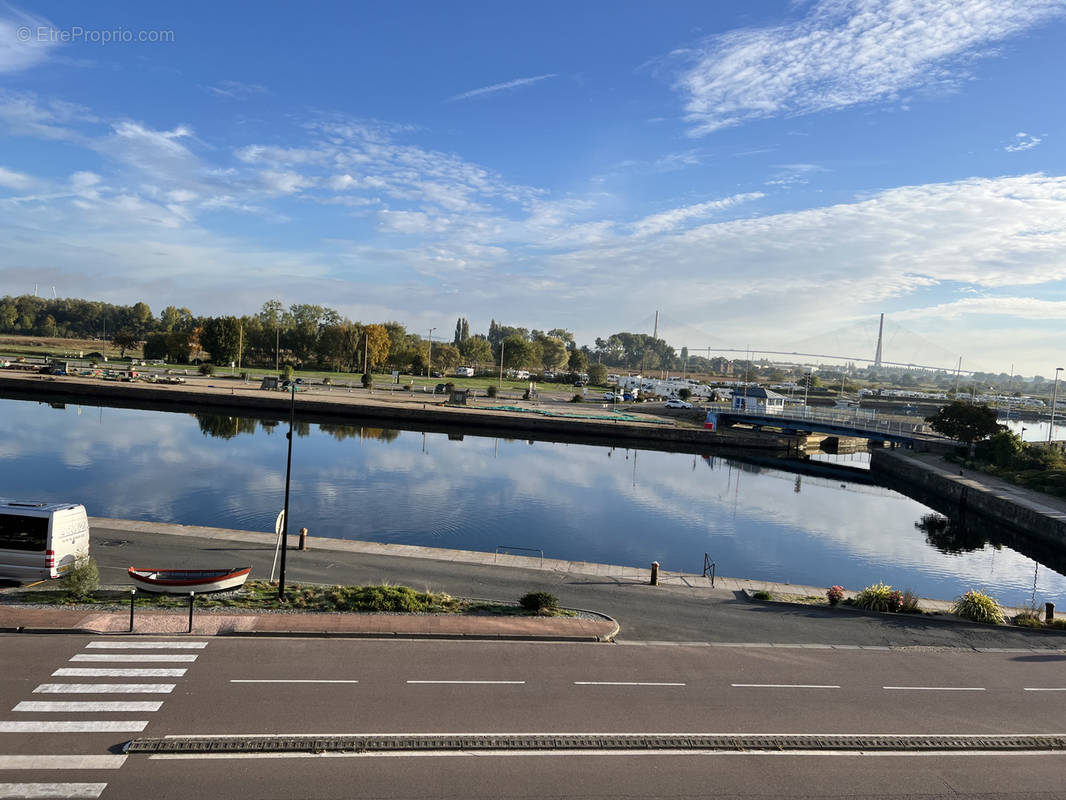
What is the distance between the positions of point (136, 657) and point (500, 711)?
28.2 feet

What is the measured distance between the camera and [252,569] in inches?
945

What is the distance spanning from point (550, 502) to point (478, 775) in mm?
37396

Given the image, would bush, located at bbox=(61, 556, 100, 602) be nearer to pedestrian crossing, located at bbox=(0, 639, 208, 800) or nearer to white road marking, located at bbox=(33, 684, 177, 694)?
pedestrian crossing, located at bbox=(0, 639, 208, 800)

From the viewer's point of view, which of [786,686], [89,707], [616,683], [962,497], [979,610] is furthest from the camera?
[962,497]

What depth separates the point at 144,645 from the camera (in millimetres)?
16406

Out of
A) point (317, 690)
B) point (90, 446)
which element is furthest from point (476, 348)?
point (317, 690)

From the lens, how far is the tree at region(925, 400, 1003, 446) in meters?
68.4

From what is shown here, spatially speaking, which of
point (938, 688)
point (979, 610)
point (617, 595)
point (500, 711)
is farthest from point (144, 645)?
point (979, 610)

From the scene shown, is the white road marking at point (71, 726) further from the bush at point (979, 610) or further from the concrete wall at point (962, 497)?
the concrete wall at point (962, 497)

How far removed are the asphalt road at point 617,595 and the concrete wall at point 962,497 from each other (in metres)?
27.9

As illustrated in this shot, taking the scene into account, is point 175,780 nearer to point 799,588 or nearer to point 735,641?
point 735,641

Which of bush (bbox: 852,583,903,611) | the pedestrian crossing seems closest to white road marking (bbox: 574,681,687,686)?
the pedestrian crossing

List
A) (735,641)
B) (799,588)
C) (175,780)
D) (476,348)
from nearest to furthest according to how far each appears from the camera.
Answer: (175,780)
(735,641)
(799,588)
(476,348)

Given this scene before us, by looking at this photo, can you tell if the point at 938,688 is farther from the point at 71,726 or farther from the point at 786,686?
the point at 71,726
